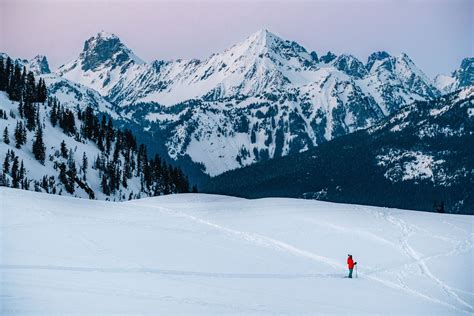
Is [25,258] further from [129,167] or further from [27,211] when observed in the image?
[129,167]

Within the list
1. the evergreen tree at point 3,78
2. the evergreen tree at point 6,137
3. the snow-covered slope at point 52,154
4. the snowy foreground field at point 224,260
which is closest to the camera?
the snowy foreground field at point 224,260

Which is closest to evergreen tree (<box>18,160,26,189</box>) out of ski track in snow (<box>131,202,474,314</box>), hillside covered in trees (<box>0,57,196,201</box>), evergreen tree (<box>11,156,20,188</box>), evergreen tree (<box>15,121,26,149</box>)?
hillside covered in trees (<box>0,57,196,201</box>)

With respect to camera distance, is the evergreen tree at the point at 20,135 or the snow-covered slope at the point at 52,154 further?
the evergreen tree at the point at 20,135

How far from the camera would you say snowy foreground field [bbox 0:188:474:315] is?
25047 millimetres

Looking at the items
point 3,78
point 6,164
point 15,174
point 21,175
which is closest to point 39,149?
point 6,164

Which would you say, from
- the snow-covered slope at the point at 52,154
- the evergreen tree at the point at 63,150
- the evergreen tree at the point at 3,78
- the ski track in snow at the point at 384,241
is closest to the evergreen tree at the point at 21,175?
the snow-covered slope at the point at 52,154

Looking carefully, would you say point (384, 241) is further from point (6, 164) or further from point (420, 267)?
point (6, 164)

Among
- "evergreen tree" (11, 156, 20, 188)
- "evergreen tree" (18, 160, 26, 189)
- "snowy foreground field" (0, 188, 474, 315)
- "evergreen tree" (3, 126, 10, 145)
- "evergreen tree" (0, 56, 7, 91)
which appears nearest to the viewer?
"snowy foreground field" (0, 188, 474, 315)

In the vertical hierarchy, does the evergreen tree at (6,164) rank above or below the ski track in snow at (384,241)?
above

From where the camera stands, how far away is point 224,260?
119 feet

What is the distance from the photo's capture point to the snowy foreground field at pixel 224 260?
2505cm

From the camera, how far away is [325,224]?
5131 cm

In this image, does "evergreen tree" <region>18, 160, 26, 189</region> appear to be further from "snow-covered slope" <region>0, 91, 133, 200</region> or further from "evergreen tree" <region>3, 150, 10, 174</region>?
"evergreen tree" <region>3, 150, 10, 174</region>

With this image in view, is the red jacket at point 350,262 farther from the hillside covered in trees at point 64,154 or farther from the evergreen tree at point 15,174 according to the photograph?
the evergreen tree at point 15,174
